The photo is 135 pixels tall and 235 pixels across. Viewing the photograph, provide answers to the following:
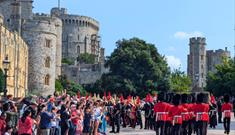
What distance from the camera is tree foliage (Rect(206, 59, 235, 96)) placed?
215 feet

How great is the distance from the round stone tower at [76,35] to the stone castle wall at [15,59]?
64008 millimetres

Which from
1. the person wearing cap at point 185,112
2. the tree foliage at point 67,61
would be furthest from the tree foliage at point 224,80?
the tree foliage at point 67,61

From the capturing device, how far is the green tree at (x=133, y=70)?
6531 cm

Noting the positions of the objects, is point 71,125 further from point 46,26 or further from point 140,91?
point 46,26

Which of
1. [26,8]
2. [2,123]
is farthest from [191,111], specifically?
[26,8]

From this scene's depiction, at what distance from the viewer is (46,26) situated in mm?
73188

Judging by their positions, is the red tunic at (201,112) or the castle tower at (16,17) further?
the castle tower at (16,17)

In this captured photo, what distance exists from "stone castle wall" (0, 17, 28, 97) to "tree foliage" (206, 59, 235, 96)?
70.3 ft

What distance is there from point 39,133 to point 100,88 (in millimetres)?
48348

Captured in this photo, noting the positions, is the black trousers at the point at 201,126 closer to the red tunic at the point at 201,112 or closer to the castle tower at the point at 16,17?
the red tunic at the point at 201,112

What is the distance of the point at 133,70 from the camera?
218ft

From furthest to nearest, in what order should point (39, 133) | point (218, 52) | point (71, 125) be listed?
point (218, 52) < point (71, 125) < point (39, 133)

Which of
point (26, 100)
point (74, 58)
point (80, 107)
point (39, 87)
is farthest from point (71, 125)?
point (74, 58)

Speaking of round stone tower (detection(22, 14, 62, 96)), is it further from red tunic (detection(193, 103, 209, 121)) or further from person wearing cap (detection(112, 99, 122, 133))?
red tunic (detection(193, 103, 209, 121))
